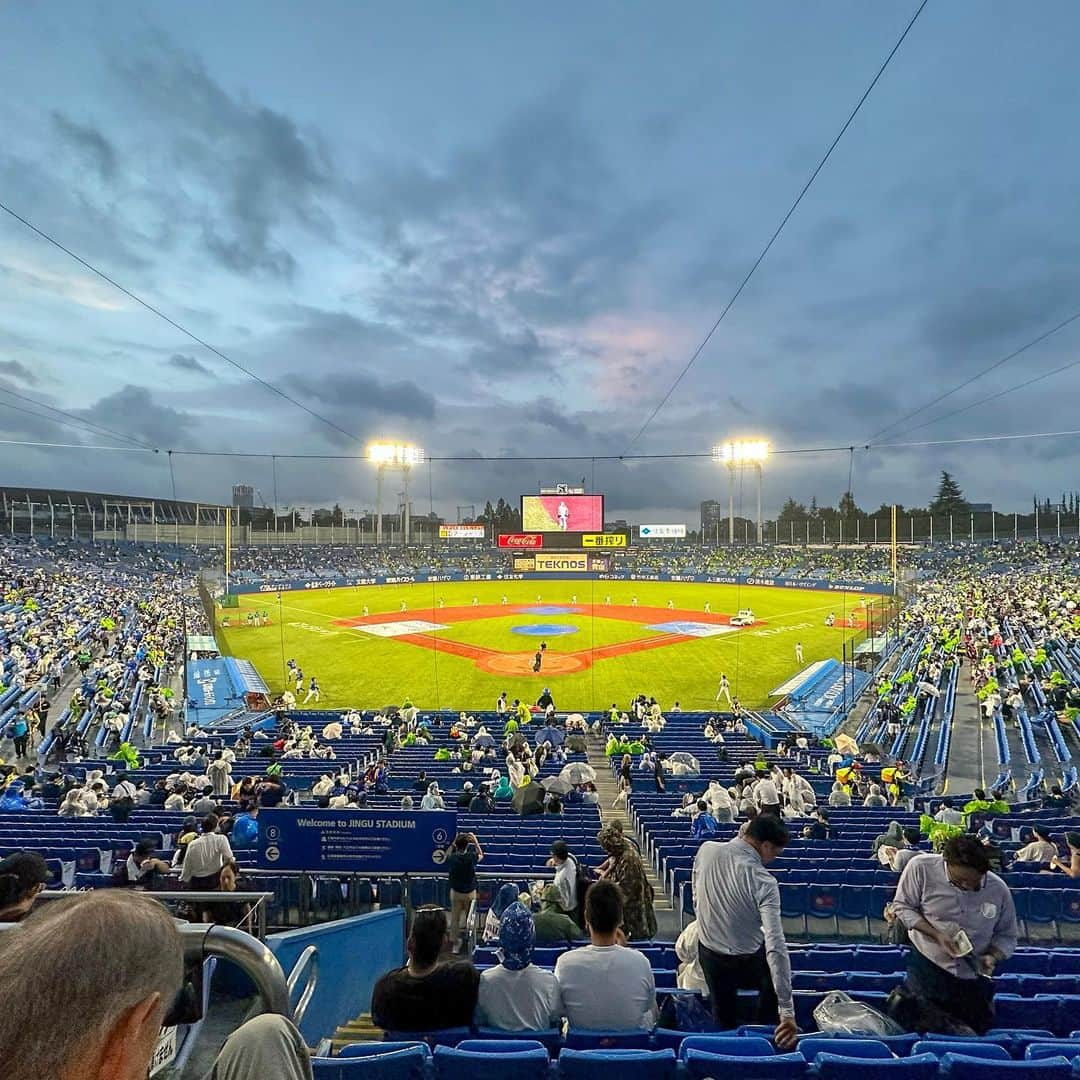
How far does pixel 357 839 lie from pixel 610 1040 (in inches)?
212

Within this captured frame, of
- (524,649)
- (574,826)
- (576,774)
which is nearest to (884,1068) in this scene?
(574,826)

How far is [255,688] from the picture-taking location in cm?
2931

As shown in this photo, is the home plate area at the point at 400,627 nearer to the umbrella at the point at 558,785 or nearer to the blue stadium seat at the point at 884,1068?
the umbrella at the point at 558,785

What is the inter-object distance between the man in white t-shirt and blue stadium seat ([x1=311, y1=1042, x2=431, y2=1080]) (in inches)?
37.4

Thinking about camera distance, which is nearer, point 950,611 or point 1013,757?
point 1013,757

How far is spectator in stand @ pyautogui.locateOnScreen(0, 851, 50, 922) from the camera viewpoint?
419 cm

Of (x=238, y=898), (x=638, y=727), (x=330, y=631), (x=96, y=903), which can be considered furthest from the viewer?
(x=330, y=631)

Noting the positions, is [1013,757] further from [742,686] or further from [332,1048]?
[332,1048]

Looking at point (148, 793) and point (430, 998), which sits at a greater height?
point (430, 998)

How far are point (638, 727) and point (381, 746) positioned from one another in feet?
27.8

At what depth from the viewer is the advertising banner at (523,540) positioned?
5484cm

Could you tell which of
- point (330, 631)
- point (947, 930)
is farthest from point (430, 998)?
point (330, 631)

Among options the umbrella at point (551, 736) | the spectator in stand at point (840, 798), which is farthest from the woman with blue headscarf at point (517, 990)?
the umbrella at point (551, 736)

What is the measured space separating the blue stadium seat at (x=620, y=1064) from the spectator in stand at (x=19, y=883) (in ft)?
10.8
